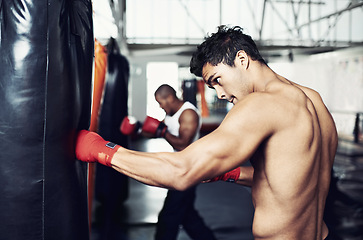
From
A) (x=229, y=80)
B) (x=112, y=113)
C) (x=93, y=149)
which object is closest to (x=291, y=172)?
(x=229, y=80)

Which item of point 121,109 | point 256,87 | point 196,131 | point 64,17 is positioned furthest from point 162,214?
point 64,17

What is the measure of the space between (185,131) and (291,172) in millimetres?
1592

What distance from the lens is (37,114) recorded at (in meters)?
1.01

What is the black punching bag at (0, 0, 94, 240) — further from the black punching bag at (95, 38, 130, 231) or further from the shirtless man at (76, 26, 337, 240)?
the black punching bag at (95, 38, 130, 231)

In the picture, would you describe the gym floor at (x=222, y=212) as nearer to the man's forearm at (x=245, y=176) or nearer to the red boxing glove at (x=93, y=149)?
the man's forearm at (x=245, y=176)

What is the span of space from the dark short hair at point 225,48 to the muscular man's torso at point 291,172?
0.18 m

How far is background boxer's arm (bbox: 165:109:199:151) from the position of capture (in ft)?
8.60

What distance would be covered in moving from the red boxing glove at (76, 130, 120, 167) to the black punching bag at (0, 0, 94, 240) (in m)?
0.05

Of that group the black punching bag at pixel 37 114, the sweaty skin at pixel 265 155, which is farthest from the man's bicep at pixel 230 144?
the black punching bag at pixel 37 114

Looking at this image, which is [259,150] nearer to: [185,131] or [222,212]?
[185,131]

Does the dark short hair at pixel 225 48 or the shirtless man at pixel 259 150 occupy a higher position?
the dark short hair at pixel 225 48

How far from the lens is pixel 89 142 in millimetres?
1148

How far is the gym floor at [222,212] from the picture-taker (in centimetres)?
314

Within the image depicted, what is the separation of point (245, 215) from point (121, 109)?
1841 millimetres
